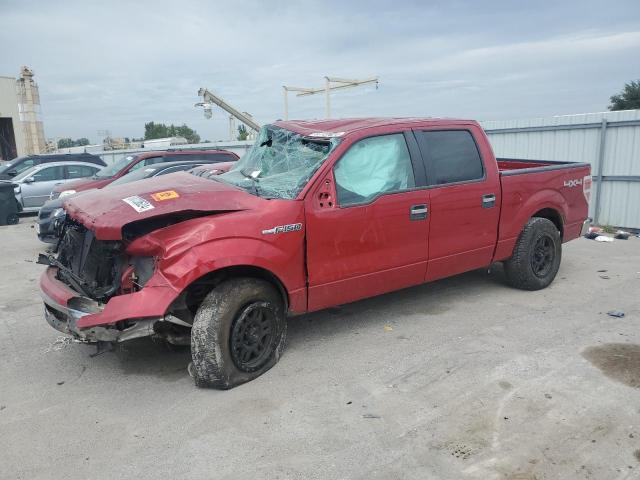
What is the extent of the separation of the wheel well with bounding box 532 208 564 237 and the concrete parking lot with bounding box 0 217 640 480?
1.18 meters

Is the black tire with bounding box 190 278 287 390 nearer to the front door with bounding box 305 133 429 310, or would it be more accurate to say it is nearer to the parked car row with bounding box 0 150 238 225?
the front door with bounding box 305 133 429 310

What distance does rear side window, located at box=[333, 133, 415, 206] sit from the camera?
14.4 feet

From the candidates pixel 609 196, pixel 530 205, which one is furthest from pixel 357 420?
pixel 609 196

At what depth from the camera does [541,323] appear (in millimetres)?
5059

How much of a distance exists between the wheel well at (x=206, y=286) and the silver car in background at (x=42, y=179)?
11.9 metres

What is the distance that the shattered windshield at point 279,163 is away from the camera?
4324mm

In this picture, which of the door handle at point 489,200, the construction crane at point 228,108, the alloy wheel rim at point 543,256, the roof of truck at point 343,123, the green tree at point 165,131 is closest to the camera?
the roof of truck at point 343,123

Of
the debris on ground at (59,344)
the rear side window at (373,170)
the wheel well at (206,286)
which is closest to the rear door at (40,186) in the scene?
the debris on ground at (59,344)

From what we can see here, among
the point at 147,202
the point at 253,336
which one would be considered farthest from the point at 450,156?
the point at 147,202

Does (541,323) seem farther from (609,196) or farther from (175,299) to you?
(609,196)

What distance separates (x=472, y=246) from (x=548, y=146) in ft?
24.4

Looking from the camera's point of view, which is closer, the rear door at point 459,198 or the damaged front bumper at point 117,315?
the damaged front bumper at point 117,315

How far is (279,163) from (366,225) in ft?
3.37

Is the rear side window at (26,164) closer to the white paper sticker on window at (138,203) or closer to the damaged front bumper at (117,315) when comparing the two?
the white paper sticker on window at (138,203)
